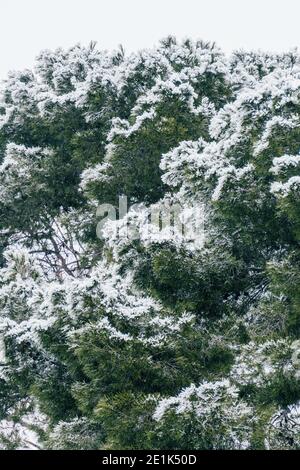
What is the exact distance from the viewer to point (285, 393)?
38.5ft

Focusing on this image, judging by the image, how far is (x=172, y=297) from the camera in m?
13.0

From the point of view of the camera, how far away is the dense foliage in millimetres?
11305

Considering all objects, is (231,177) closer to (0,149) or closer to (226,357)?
(226,357)

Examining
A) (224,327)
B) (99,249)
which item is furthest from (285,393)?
(99,249)

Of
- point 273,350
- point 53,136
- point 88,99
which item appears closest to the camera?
point 273,350

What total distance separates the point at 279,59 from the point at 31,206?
6850 mm

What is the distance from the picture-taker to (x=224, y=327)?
12859 millimetres

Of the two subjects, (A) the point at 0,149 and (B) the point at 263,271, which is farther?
(A) the point at 0,149

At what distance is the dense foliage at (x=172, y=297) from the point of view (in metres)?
11.3

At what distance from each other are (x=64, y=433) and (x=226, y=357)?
2693 mm

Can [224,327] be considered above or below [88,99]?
below
